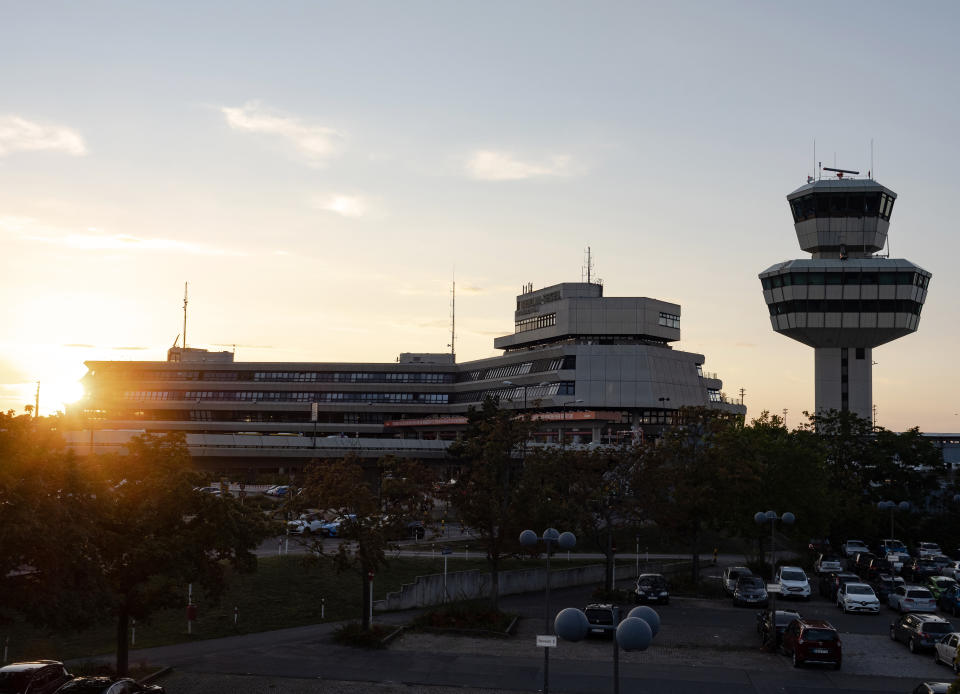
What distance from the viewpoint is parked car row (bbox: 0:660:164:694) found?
25.5 meters

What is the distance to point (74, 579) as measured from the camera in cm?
2814

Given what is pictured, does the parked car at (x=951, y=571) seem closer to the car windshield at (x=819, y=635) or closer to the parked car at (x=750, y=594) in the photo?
the parked car at (x=750, y=594)

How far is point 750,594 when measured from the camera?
51875 mm

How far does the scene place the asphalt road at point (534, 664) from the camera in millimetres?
32906

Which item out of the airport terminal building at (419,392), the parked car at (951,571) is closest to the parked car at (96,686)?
the parked car at (951,571)

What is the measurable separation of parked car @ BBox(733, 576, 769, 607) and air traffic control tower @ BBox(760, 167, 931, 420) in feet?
253

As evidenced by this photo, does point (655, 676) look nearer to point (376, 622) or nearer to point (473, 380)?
point (376, 622)

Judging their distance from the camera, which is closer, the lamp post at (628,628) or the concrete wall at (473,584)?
the lamp post at (628,628)

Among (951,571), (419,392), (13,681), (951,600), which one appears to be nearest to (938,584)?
(951,600)

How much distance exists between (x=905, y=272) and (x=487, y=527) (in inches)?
3775

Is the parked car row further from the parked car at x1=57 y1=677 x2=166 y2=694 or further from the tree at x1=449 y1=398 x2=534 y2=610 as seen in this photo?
the tree at x1=449 y1=398 x2=534 y2=610

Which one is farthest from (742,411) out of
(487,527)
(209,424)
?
(487,527)

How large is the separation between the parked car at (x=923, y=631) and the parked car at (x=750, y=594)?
11.6 m

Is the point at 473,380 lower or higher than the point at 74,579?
higher
